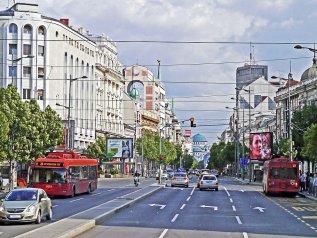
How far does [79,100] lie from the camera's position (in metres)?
111

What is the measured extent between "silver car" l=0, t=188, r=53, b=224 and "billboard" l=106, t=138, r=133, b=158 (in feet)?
279

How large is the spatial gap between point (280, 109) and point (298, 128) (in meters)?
48.0

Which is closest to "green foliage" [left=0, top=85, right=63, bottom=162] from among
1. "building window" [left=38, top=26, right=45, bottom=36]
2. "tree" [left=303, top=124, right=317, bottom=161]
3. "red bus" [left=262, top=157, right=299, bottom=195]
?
"red bus" [left=262, top=157, right=299, bottom=195]

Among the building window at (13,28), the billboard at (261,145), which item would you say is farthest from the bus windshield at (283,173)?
the building window at (13,28)

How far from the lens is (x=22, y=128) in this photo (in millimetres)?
65938

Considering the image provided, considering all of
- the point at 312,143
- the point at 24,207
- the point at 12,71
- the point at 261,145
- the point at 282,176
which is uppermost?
the point at 12,71

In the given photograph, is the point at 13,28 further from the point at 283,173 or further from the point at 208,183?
the point at 283,173

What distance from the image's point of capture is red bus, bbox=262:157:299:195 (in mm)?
55906

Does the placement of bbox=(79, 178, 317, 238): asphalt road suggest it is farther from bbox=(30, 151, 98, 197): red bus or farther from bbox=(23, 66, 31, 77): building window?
bbox=(23, 66, 31, 77): building window

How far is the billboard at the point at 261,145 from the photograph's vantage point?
86.1 metres

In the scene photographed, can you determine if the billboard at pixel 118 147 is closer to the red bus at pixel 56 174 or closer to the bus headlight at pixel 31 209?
the red bus at pixel 56 174

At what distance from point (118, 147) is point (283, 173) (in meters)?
Result: 61.1

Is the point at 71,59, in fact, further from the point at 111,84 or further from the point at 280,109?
the point at 280,109

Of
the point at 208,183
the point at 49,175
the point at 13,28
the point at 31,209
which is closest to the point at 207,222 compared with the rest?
the point at 31,209
